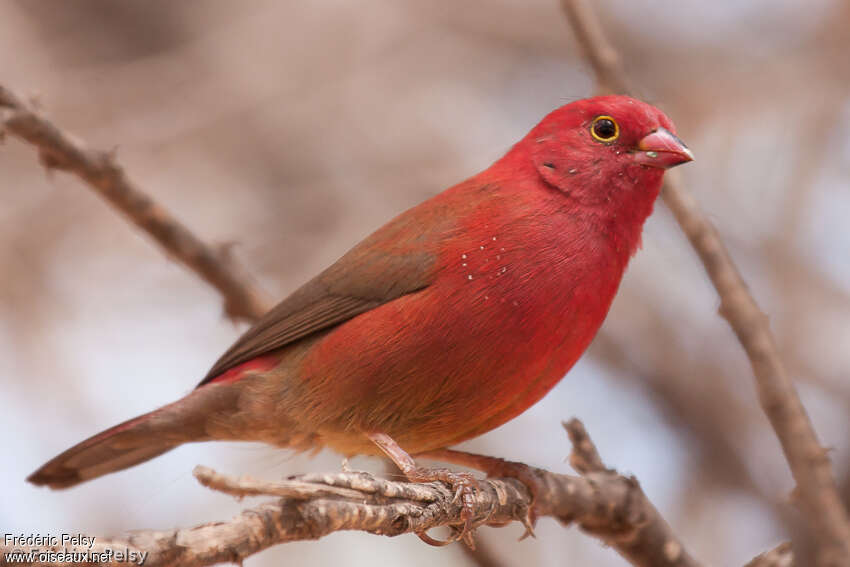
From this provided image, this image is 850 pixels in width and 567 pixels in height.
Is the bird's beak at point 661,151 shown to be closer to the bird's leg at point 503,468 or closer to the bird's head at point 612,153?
the bird's head at point 612,153

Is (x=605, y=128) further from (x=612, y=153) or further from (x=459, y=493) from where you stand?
(x=459, y=493)

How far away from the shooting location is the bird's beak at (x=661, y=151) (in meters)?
3.36

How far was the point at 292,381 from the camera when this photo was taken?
134 inches

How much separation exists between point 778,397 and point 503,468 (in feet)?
3.22

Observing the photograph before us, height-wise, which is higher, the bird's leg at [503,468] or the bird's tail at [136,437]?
the bird's tail at [136,437]

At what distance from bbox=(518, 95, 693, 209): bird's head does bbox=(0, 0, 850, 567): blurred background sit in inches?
74.1

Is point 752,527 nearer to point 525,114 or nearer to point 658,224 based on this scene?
point 658,224

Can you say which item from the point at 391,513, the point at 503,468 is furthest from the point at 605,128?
the point at 391,513

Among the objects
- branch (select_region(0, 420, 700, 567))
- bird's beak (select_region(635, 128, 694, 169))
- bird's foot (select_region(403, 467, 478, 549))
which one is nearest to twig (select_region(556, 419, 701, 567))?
branch (select_region(0, 420, 700, 567))

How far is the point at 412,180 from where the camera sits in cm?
629

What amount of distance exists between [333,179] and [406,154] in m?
0.53

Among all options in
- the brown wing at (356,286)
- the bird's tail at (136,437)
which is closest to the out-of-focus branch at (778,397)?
the brown wing at (356,286)

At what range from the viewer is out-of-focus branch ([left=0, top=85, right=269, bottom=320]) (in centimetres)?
342

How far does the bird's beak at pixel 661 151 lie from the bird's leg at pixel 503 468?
1.17 m
